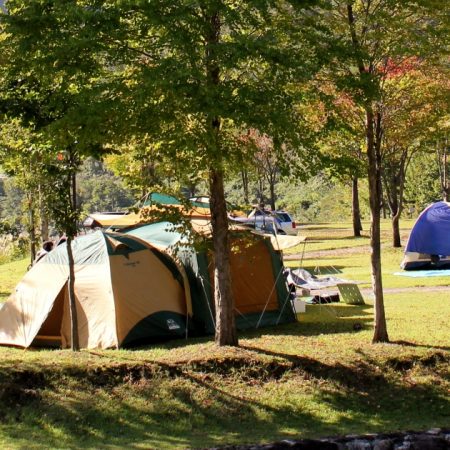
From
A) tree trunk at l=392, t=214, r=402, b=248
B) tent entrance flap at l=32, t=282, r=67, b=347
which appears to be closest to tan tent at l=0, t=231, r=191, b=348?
tent entrance flap at l=32, t=282, r=67, b=347

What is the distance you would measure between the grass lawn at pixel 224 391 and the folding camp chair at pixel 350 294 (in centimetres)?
354

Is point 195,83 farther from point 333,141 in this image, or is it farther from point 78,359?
point 78,359

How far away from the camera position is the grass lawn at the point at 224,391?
9.10m

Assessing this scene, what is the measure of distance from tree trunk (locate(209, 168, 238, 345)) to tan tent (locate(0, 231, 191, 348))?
1834mm

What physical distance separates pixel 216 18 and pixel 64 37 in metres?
2.11

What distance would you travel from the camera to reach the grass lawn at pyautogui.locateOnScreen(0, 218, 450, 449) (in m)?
9.10

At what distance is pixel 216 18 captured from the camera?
34.0ft

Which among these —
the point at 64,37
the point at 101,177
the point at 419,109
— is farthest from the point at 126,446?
the point at 101,177

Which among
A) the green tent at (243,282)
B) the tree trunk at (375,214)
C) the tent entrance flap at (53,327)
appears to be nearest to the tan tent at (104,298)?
the tent entrance flap at (53,327)

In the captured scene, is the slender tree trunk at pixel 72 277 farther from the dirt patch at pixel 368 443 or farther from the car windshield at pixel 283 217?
the car windshield at pixel 283 217

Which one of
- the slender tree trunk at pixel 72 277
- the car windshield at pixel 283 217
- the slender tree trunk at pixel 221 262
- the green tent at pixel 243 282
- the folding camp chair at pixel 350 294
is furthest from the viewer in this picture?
the car windshield at pixel 283 217

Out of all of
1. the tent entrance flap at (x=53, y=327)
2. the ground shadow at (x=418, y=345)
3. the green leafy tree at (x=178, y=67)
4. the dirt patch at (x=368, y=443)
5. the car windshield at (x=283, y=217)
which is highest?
the green leafy tree at (x=178, y=67)

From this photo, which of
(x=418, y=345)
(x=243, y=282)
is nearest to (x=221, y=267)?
(x=243, y=282)

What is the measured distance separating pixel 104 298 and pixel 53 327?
127 cm
